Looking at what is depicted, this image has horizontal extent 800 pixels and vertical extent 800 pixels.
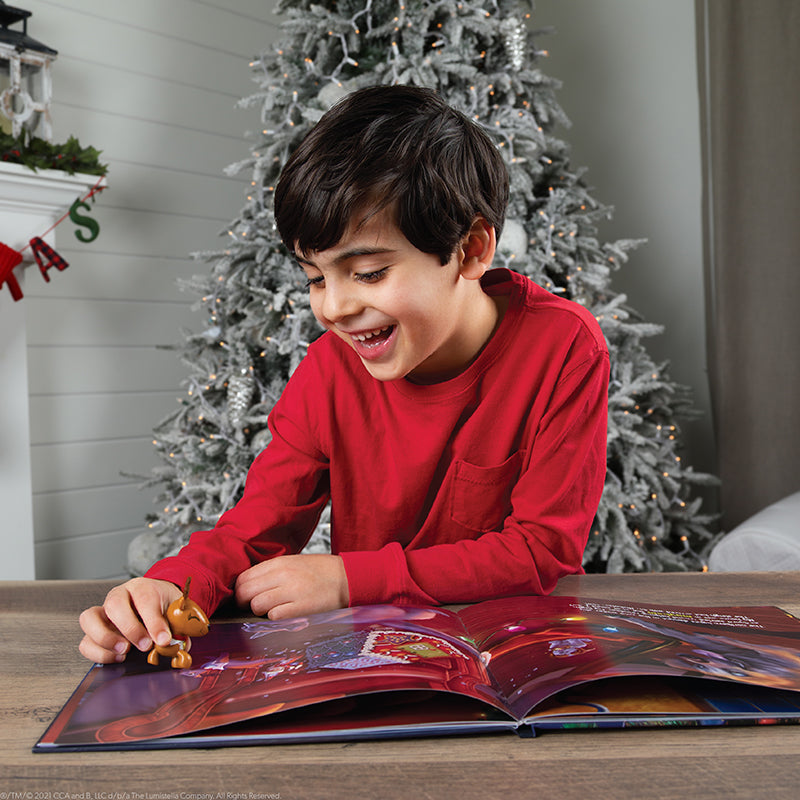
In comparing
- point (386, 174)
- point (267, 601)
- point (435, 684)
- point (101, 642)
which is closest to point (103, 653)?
point (101, 642)

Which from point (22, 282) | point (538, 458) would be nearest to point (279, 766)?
point (538, 458)

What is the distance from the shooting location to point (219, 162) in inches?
110

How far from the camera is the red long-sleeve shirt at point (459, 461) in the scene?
0.83m

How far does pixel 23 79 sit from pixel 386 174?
166 cm

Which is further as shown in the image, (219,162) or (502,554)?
(219,162)

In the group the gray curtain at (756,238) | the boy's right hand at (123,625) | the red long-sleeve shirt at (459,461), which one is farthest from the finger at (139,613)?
the gray curtain at (756,238)

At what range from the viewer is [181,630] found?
2.09 feet

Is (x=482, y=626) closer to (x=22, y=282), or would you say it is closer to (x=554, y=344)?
(x=554, y=344)

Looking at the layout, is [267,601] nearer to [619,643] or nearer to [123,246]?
[619,643]

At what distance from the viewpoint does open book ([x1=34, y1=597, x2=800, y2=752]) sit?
0.49 m

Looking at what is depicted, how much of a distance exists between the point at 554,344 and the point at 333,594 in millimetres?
389

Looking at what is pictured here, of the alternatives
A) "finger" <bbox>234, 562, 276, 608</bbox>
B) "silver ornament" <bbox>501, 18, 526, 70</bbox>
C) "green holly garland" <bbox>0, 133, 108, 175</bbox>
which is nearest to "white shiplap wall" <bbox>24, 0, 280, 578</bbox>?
"green holly garland" <bbox>0, 133, 108, 175</bbox>

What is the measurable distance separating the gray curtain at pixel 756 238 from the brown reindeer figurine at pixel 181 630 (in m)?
2.09

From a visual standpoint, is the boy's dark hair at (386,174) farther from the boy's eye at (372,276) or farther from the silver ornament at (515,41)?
the silver ornament at (515,41)
